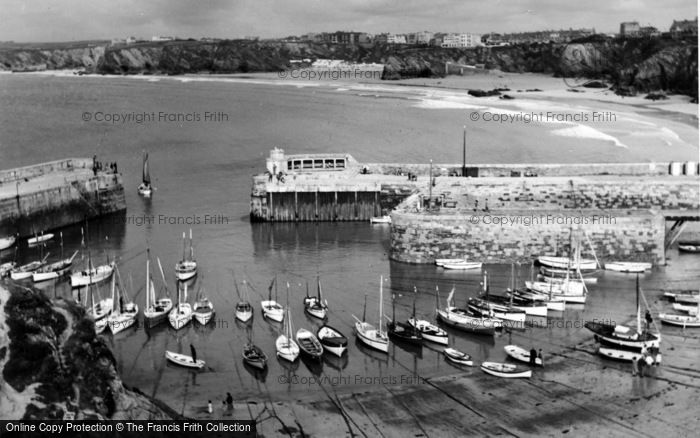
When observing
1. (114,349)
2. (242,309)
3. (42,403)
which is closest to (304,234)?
(242,309)

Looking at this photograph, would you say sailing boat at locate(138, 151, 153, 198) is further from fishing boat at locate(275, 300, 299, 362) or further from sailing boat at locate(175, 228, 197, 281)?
fishing boat at locate(275, 300, 299, 362)

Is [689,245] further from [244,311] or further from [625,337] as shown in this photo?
[244,311]

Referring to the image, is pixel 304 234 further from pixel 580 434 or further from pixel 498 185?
pixel 580 434

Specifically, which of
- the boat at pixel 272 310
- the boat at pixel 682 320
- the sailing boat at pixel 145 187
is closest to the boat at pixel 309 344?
the boat at pixel 272 310

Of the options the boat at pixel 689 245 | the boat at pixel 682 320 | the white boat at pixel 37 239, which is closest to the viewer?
the boat at pixel 682 320

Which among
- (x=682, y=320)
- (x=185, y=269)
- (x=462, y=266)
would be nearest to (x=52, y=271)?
(x=185, y=269)

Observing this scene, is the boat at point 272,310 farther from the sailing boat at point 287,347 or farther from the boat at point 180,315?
the boat at point 180,315

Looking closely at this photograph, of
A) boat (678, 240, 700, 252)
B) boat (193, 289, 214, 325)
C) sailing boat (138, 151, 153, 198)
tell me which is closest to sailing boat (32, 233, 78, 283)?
boat (193, 289, 214, 325)

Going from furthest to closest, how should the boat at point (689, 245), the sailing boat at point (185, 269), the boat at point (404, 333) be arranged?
the boat at point (689, 245) → the sailing boat at point (185, 269) → the boat at point (404, 333)
